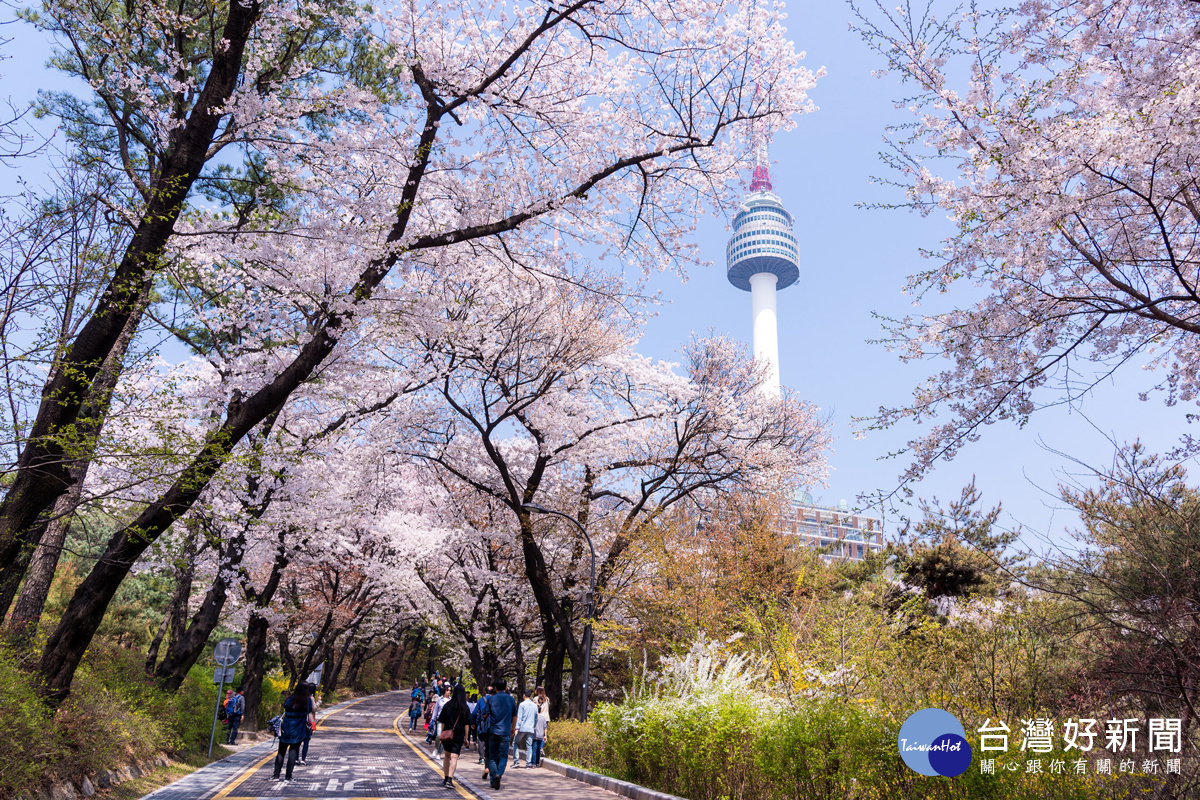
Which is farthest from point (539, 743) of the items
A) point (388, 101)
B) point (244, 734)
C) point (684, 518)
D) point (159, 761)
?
point (388, 101)

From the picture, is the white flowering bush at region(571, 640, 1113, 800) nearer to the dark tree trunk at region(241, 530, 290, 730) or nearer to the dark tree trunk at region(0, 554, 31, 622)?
the dark tree trunk at region(0, 554, 31, 622)

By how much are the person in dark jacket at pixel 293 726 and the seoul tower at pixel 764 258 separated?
146 m

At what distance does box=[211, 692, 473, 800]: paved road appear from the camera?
35.6 feet

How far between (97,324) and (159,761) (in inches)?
357

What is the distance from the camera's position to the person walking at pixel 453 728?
12.2 metres

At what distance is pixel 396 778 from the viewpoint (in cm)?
1318

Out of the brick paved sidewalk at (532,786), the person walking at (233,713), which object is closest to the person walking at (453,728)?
the brick paved sidewalk at (532,786)

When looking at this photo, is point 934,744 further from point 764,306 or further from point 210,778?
point 764,306

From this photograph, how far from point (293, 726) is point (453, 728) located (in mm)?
2941

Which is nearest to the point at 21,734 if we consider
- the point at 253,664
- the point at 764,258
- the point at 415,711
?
the point at 253,664

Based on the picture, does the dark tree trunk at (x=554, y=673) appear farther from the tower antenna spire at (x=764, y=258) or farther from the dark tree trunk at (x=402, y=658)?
the tower antenna spire at (x=764, y=258)

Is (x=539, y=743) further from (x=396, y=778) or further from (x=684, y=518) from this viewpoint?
(x=684, y=518)

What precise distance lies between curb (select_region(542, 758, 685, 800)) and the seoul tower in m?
143

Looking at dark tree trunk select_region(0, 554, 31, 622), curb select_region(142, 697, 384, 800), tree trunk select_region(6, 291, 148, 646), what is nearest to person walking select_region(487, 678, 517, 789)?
curb select_region(142, 697, 384, 800)
